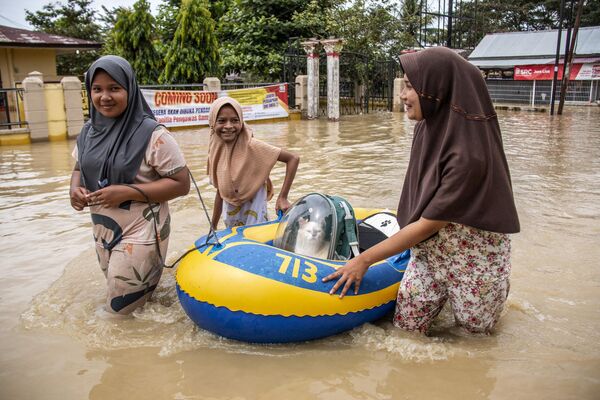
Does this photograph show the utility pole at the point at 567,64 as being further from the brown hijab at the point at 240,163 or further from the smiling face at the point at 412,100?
the smiling face at the point at 412,100

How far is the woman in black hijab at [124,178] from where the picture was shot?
332cm

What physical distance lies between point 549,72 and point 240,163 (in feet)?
92.0

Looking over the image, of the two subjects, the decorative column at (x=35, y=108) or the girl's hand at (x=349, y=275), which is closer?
the girl's hand at (x=349, y=275)

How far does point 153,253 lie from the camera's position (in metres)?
3.61

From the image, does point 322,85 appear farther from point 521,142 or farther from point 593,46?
point 593,46

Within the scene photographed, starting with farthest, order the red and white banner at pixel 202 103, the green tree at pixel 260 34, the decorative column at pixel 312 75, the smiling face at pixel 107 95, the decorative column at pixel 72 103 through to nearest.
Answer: the green tree at pixel 260 34 < the decorative column at pixel 312 75 < the red and white banner at pixel 202 103 < the decorative column at pixel 72 103 < the smiling face at pixel 107 95

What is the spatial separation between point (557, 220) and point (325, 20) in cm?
1803

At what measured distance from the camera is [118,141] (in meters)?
3.38

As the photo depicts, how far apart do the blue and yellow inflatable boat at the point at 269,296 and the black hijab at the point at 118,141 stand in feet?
2.48

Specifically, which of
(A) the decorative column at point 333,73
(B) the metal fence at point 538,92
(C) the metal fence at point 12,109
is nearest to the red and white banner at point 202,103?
(A) the decorative column at point 333,73

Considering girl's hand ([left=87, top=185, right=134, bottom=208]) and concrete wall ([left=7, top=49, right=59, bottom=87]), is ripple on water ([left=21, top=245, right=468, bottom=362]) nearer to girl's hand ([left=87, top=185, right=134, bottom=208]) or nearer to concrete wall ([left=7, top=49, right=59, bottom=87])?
girl's hand ([left=87, top=185, right=134, bottom=208])

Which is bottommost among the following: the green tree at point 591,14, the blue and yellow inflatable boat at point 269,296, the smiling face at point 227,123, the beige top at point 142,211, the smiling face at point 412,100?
the blue and yellow inflatable boat at point 269,296

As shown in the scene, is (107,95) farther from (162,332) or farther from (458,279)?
(458,279)

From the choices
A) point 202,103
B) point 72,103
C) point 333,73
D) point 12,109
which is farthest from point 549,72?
point 12,109
